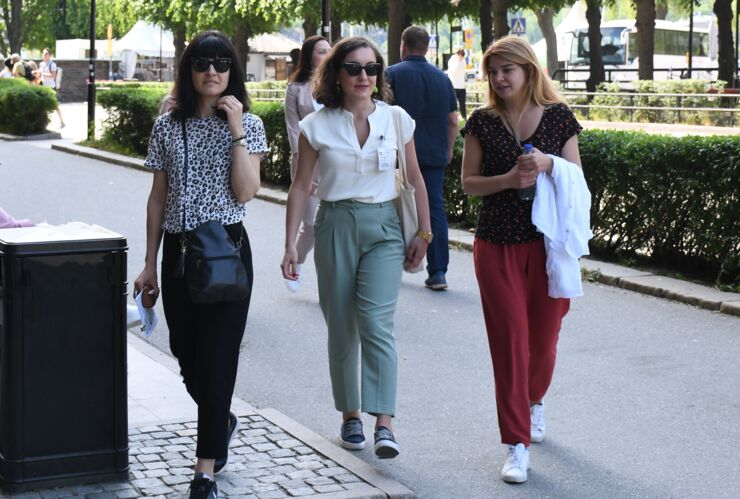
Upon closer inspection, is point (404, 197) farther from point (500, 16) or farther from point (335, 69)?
point (500, 16)

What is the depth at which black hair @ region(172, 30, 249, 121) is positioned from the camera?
191 inches

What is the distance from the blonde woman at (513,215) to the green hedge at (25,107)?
24087 mm

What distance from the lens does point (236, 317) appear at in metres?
4.90

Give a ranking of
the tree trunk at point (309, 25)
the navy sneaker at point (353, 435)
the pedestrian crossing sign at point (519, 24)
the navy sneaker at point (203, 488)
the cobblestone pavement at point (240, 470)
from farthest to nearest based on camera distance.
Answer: the pedestrian crossing sign at point (519, 24)
the tree trunk at point (309, 25)
the navy sneaker at point (353, 435)
the cobblestone pavement at point (240, 470)
the navy sneaker at point (203, 488)

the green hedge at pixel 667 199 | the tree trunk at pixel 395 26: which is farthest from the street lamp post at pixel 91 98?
the green hedge at pixel 667 199

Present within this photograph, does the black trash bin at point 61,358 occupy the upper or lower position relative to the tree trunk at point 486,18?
lower

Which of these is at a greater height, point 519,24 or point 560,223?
point 519,24

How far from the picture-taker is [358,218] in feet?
18.3

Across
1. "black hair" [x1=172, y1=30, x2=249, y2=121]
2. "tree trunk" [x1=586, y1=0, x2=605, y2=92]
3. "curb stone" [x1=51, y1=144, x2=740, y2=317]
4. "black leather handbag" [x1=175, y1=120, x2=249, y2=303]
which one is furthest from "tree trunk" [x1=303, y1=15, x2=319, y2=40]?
"black leather handbag" [x1=175, y1=120, x2=249, y2=303]

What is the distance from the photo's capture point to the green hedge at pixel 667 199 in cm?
973

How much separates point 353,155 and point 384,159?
13 centimetres

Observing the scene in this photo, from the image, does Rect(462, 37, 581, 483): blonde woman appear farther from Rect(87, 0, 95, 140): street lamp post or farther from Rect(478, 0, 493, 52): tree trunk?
Rect(478, 0, 493, 52): tree trunk

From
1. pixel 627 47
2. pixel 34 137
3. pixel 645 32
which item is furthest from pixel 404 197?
pixel 627 47

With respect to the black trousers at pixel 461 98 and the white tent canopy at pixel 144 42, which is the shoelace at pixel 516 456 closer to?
the black trousers at pixel 461 98
